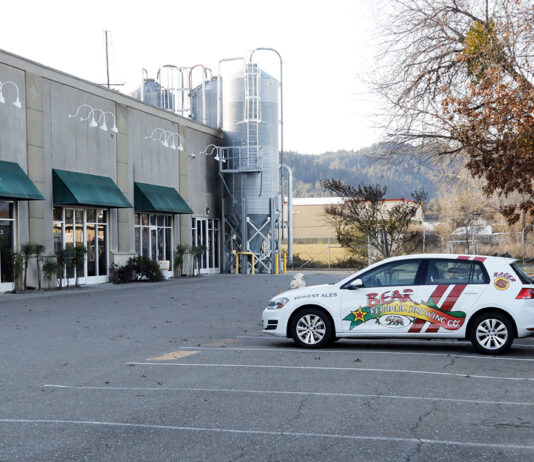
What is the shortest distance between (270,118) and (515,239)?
17.9 meters

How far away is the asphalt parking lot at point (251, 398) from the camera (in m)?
6.23

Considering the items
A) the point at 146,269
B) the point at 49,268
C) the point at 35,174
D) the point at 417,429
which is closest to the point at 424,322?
the point at 417,429

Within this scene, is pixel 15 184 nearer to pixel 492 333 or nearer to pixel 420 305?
pixel 420 305

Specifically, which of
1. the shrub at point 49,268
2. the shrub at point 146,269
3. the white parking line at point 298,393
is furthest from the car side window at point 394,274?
the shrub at point 146,269

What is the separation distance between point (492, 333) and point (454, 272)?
1087 millimetres

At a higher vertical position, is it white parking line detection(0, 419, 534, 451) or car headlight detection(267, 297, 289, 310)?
car headlight detection(267, 297, 289, 310)

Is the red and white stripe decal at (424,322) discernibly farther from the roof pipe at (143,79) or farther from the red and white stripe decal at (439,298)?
the roof pipe at (143,79)

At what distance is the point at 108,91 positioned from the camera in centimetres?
3228

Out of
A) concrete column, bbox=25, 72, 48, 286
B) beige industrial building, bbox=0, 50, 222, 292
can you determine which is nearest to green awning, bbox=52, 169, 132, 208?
beige industrial building, bbox=0, 50, 222, 292

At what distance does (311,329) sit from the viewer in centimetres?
1236

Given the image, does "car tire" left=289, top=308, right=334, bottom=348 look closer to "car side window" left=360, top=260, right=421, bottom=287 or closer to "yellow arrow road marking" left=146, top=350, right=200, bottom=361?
"car side window" left=360, top=260, right=421, bottom=287

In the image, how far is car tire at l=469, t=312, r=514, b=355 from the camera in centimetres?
1166

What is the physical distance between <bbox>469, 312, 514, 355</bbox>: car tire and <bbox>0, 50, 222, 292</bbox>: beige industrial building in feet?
54.8

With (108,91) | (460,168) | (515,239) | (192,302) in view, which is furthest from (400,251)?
(515,239)
